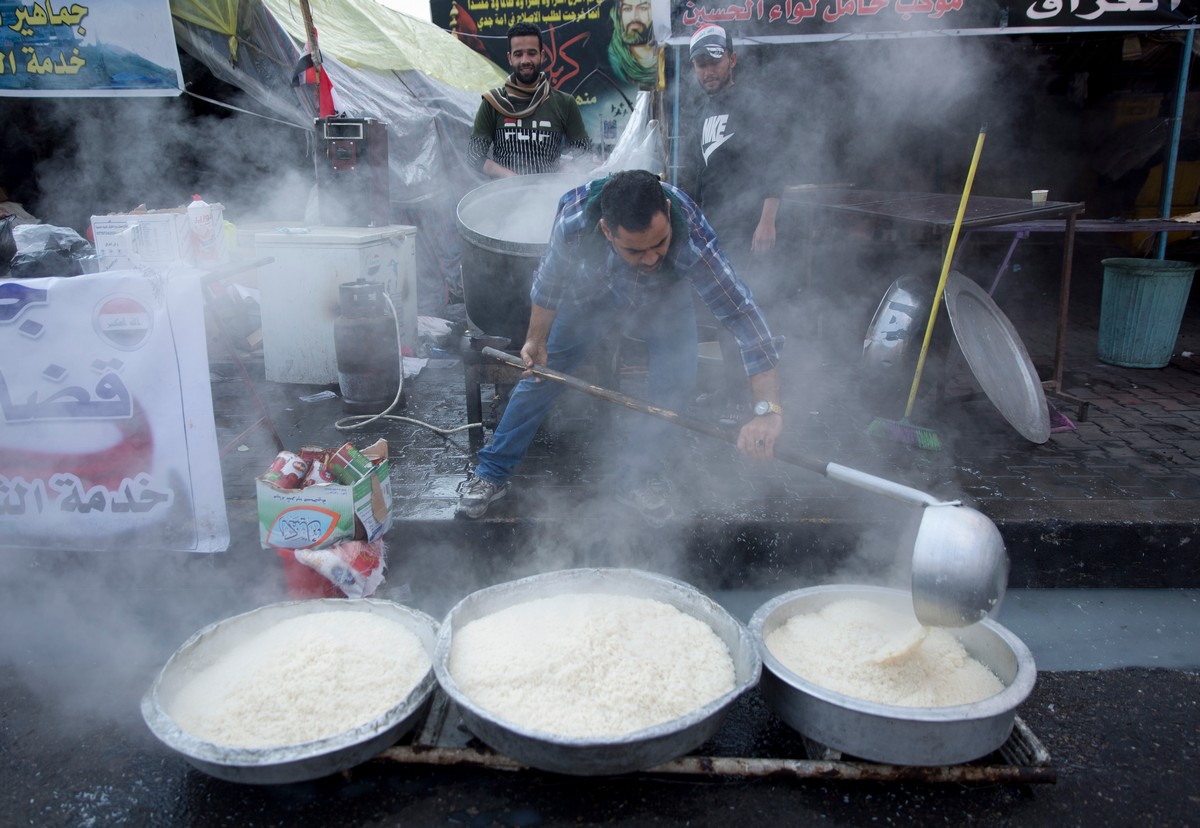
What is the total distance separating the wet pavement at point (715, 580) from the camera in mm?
2242

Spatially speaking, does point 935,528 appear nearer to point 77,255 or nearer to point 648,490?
point 648,490

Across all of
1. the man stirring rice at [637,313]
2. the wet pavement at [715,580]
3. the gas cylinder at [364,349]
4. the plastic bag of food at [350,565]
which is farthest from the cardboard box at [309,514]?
the gas cylinder at [364,349]

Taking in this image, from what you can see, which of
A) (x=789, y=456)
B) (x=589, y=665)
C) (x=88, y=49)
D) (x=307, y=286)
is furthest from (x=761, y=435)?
(x=88, y=49)

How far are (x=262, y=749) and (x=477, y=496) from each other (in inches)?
64.7

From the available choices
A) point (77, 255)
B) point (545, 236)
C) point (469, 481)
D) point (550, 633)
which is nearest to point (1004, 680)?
point (550, 633)

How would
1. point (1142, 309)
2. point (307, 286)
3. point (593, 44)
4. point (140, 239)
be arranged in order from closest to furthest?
point (140, 239), point (307, 286), point (1142, 309), point (593, 44)

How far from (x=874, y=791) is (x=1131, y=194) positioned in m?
10.6

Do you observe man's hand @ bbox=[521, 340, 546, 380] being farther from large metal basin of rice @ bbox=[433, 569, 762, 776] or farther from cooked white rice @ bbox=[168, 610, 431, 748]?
cooked white rice @ bbox=[168, 610, 431, 748]

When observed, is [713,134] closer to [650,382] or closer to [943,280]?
[943,280]

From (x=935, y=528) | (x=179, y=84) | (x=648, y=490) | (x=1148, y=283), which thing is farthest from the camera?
(x=179, y=84)

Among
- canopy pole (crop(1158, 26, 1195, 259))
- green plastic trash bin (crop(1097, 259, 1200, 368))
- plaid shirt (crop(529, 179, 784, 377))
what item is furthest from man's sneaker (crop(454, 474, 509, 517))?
canopy pole (crop(1158, 26, 1195, 259))

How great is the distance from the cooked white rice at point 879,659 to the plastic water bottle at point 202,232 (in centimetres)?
297

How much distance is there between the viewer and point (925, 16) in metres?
7.00

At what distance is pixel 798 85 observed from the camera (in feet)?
26.0
